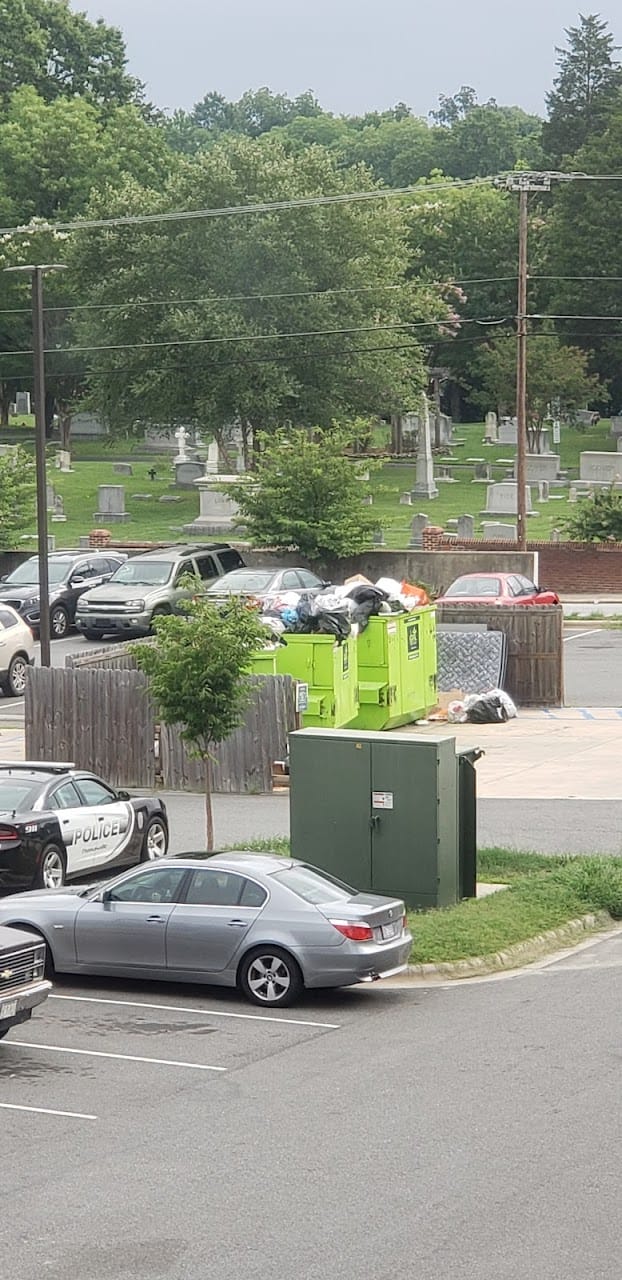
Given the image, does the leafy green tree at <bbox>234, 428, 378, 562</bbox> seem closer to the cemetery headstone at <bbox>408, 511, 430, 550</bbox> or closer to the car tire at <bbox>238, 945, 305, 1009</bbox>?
the cemetery headstone at <bbox>408, 511, 430, 550</bbox>

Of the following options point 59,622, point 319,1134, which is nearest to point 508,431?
point 59,622

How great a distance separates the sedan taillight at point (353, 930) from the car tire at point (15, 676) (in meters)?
20.6

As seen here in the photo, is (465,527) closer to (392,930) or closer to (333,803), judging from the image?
(333,803)

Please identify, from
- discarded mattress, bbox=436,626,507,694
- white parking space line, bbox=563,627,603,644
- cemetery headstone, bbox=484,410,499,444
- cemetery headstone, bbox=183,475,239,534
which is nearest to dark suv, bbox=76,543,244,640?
discarded mattress, bbox=436,626,507,694

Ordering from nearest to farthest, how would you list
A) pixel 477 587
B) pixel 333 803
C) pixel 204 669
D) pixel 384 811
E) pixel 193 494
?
pixel 384 811 → pixel 333 803 → pixel 204 669 → pixel 477 587 → pixel 193 494

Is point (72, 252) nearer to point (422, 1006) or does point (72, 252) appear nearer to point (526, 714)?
point (526, 714)

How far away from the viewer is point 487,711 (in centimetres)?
3075

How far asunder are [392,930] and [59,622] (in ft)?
90.8

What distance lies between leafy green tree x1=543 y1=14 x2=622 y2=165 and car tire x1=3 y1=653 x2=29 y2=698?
71318 millimetres

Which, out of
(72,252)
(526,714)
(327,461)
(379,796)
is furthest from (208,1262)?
(72,252)

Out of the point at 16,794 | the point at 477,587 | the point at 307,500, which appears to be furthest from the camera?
the point at 307,500

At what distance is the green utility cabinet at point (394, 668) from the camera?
2922cm

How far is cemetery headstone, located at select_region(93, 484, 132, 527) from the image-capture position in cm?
5872

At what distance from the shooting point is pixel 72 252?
60344 millimetres
